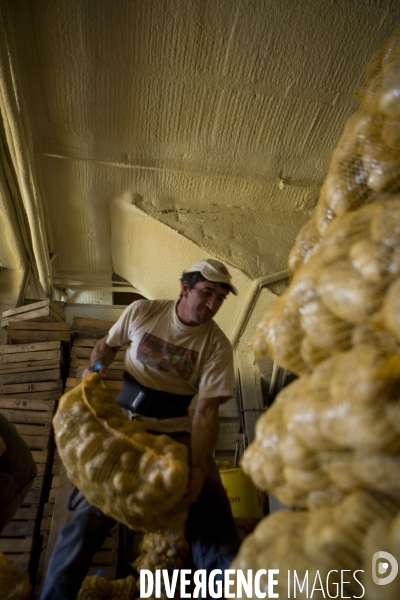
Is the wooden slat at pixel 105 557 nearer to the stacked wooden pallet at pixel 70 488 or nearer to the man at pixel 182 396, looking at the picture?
the stacked wooden pallet at pixel 70 488

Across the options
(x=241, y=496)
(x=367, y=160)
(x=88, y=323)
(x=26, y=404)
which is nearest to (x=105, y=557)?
(x=241, y=496)

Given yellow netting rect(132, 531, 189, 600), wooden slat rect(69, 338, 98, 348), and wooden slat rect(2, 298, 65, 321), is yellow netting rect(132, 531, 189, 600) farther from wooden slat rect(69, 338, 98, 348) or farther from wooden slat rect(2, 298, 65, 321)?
wooden slat rect(2, 298, 65, 321)

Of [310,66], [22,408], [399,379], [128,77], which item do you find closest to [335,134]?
[310,66]

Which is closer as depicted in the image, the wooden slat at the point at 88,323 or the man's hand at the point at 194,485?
the man's hand at the point at 194,485

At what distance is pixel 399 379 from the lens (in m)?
0.67

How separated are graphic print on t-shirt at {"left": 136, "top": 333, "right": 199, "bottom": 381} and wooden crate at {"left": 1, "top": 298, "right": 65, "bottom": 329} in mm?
2482

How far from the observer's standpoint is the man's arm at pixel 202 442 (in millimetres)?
1595

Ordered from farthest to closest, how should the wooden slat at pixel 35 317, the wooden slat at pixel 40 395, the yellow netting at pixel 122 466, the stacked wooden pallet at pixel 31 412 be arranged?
1. the wooden slat at pixel 35 317
2. the wooden slat at pixel 40 395
3. the stacked wooden pallet at pixel 31 412
4. the yellow netting at pixel 122 466

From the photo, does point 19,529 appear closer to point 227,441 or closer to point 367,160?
point 227,441

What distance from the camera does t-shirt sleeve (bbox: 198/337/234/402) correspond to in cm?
200

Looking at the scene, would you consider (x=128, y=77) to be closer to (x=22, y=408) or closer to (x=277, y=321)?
(x=277, y=321)

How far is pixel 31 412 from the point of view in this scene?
3.54m

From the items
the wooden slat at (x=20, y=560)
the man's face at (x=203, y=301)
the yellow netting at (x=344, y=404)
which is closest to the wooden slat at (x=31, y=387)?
the wooden slat at (x=20, y=560)

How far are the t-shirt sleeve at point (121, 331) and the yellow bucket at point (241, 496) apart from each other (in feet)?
4.93
